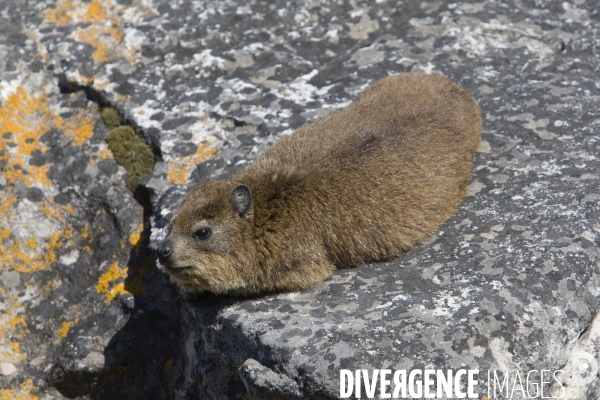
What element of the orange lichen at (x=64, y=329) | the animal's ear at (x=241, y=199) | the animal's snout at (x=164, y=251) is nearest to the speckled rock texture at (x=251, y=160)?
the orange lichen at (x=64, y=329)

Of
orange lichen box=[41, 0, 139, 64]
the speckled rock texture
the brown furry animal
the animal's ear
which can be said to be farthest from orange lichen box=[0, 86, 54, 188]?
the animal's ear

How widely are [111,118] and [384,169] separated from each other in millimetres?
3497

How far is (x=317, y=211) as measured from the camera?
6.34 meters

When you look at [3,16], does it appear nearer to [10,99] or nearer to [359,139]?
[10,99]

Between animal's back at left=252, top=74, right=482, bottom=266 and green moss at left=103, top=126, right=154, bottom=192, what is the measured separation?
4.90 feet

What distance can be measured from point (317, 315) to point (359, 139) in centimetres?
196

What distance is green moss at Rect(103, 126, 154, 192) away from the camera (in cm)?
764

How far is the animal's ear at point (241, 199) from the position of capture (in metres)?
6.17

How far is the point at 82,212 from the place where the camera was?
299 inches

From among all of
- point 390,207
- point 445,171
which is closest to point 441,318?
point 390,207

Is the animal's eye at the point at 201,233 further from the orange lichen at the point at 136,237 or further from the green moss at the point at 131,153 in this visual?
the green moss at the point at 131,153

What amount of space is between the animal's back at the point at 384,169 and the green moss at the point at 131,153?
1.49 metres

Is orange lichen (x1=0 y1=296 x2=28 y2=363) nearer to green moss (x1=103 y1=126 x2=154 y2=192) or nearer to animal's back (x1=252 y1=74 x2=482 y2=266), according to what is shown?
green moss (x1=103 y1=126 x2=154 y2=192)

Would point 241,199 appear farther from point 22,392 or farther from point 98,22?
point 98,22
